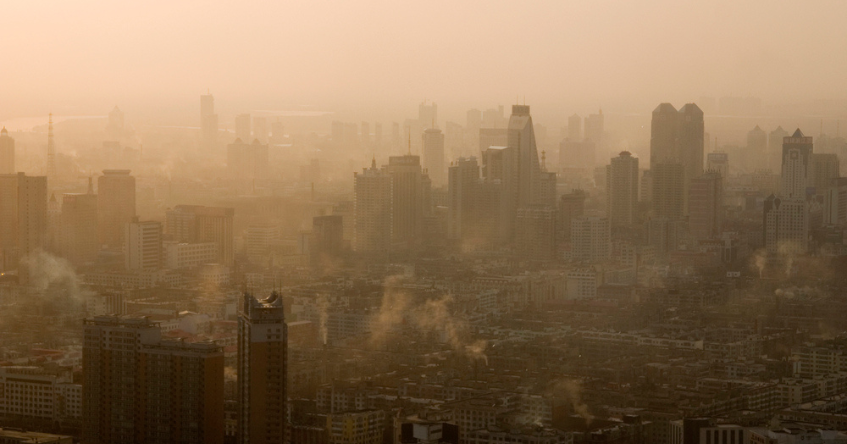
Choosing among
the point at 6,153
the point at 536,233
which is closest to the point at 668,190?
the point at 536,233

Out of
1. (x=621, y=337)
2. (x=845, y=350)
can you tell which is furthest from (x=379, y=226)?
(x=845, y=350)

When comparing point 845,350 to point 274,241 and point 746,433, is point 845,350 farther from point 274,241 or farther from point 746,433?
point 274,241

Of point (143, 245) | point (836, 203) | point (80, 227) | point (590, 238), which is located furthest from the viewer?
point (836, 203)

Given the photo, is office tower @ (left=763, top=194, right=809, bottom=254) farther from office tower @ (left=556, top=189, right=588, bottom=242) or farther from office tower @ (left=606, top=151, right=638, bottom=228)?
office tower @ (left=556, top=189, right=588, bottom=242)

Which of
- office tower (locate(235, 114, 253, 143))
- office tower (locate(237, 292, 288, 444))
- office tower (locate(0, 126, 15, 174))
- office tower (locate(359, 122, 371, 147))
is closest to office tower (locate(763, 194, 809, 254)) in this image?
office tower (locate(359, 122, 371, 147))

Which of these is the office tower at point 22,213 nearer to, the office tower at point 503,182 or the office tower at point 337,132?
the office tower at point 337,132

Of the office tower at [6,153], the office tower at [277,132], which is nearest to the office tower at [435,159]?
the office tower at [277,132]

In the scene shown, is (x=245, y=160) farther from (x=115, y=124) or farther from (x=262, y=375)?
(x=262, y=375)

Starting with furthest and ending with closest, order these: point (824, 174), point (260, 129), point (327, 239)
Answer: point (824, 174) < point (327, 239) < point (260, 129)
